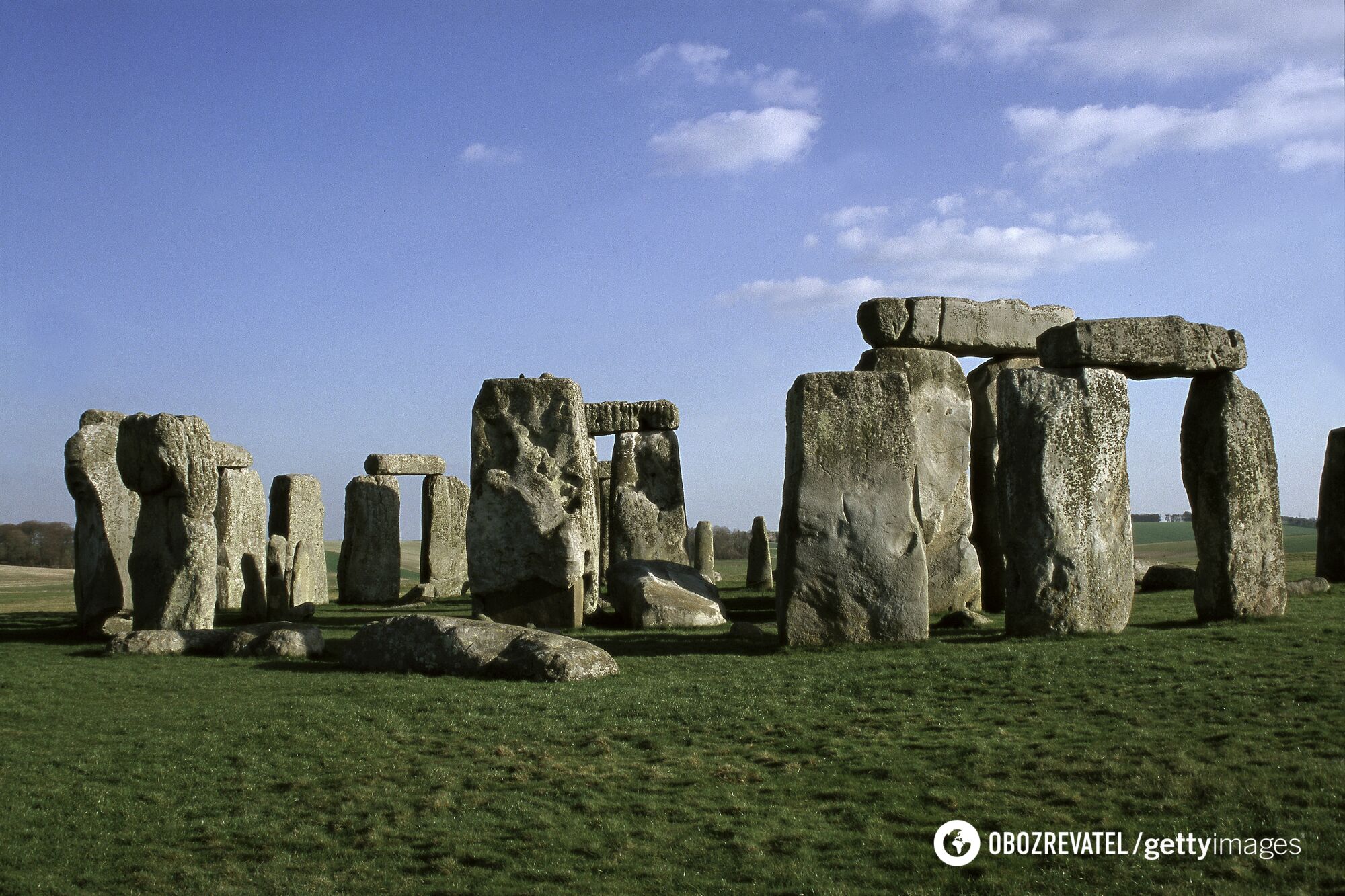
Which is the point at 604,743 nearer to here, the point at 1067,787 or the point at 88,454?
the point at 1067,787

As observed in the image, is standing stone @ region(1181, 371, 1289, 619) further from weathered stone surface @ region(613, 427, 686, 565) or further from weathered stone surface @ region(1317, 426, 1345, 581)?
weathered stone surface @ region(613, 427, 686, 565)

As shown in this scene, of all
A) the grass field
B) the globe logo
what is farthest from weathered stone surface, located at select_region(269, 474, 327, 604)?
the globe logo

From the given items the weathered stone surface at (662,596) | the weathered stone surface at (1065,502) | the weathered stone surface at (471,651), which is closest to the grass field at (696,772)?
the weathered stone surface at (471,651)

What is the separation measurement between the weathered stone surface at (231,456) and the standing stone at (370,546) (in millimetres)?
1780

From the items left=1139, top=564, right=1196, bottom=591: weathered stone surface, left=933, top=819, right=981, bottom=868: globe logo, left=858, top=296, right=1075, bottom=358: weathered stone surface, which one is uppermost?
left=858, top=296, right=1075, bottom=358: weathered stone surface

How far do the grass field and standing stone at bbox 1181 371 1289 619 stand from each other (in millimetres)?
1368

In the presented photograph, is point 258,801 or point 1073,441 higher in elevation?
point 1073,441

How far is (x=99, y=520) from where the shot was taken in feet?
48.4

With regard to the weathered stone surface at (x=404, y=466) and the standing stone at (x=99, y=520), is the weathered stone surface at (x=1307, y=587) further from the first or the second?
the weathered stone surface at (x=404, y=466)

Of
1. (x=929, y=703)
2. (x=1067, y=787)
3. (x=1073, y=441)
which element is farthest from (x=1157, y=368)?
(x=1067, y=787)

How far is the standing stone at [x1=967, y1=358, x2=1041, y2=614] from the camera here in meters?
15.7

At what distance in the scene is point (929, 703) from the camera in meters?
A: 7.84

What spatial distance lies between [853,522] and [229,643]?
584 cm

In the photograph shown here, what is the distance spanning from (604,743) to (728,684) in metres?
1.84
